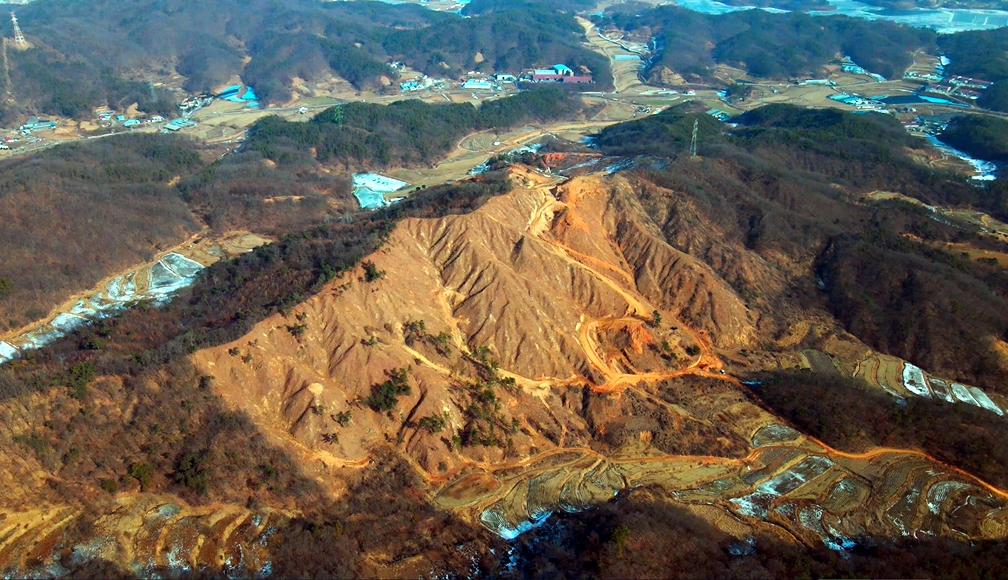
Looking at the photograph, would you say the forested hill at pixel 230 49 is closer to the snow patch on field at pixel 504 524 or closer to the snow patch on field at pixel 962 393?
the snow patch on field at pixel 962 393

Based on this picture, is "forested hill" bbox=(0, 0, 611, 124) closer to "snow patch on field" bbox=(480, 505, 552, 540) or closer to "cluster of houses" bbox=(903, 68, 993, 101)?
"cluster of houses" bbox=(903, 68, 993, 101)

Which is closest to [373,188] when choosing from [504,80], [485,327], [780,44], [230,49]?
[485,327]

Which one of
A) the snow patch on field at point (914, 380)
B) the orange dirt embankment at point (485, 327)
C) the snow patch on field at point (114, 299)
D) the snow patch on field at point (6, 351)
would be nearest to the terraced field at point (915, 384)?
the snow patch on field at point (914, 380)

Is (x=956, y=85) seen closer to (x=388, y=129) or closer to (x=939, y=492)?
(x=388, y=129)

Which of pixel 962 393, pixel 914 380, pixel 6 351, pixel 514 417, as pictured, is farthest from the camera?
pixel 6 351

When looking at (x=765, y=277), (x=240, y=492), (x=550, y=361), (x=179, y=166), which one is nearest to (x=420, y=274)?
(x=550, y=361)

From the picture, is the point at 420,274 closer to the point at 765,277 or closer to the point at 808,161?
the point at 765,277
